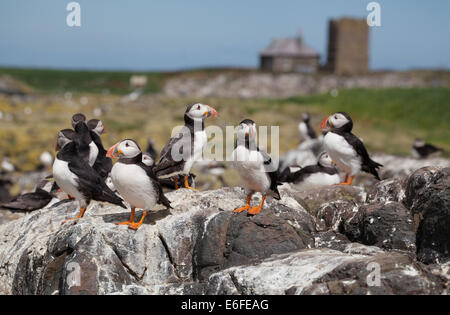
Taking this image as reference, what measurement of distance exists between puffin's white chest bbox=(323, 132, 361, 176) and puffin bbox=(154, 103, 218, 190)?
2669mm

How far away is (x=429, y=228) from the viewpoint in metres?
7.38

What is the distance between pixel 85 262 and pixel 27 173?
663 inches

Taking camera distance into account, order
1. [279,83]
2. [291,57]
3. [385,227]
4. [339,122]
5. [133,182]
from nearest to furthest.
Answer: [133,182], [385,227], [339,122], [279,83], [291,57]

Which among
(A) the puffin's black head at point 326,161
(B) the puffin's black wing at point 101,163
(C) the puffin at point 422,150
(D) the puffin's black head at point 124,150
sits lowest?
(C) the puffin at point 422,150

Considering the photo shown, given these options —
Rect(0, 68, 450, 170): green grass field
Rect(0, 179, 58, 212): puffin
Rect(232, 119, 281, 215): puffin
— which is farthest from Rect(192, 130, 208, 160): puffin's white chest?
Rect(0, 68, 450, 170): green grass field

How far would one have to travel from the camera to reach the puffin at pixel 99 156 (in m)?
10.9

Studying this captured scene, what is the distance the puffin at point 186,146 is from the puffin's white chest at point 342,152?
2669 millimetres

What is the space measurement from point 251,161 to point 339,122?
3721 millimetres

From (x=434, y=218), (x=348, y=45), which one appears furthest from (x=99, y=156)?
(x=348, y=45)

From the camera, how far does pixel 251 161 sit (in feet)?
25.2

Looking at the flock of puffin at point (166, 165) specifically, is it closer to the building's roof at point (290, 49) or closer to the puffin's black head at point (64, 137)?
the puffin's black head at point (64, 137)

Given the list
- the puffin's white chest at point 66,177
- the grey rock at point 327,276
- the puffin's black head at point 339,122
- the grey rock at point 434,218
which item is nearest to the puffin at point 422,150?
the puffin's black head at point 339,122

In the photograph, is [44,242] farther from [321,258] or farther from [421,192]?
[421,192]

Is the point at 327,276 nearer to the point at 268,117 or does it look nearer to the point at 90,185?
the point at 90,185
